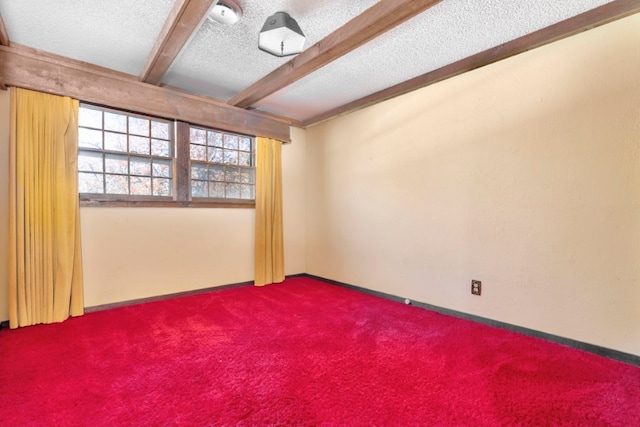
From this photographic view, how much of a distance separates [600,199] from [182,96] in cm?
377

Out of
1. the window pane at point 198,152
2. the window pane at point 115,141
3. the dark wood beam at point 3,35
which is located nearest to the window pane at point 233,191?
the window pane at point 198,152

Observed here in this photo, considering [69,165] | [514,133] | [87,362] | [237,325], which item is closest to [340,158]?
[514,133]

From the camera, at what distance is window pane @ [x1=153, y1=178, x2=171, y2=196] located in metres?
3.18

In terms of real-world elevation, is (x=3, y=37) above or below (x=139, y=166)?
above

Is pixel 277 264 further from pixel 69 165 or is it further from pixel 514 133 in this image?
pixel 514 133

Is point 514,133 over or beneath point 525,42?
beneath

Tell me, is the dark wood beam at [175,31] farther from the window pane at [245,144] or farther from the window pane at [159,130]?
the window pane at [245,144]

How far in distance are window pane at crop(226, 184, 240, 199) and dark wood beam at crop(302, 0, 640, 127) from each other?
6.34 ft

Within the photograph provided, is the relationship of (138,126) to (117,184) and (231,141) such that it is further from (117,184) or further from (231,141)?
(231,141)

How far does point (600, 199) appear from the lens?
1.97 m

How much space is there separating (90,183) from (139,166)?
0.46m

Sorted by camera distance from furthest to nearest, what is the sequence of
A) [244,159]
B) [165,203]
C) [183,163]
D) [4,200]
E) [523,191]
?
[244,159], [183,163], [165,203], [4,200], [523,191]

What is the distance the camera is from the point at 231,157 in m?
3.76

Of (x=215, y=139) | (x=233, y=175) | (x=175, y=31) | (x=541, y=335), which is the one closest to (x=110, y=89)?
(x=215, y=139)
